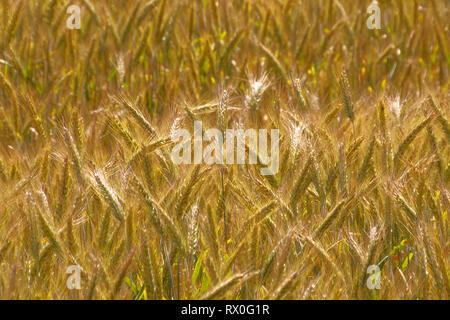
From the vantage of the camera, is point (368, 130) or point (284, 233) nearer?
point (284, 233)

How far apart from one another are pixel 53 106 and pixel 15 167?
131 centimetres

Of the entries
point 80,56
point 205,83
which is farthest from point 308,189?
point 80,56

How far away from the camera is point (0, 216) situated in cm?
222

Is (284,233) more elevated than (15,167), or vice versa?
(15,167)

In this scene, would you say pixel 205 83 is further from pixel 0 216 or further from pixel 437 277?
pixel 437 277

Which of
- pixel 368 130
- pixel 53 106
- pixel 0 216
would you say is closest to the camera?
pixel 0 216

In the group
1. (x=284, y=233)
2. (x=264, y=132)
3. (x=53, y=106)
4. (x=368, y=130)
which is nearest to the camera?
(x=284, y=233)

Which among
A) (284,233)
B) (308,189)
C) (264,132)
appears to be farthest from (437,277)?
(264,132)

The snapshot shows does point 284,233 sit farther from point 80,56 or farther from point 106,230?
point 80,56

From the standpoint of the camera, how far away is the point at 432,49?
14.8ft

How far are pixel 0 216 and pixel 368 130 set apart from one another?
1354 mm
